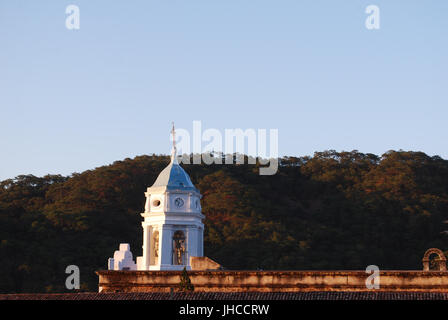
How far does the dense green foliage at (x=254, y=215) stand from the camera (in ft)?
270

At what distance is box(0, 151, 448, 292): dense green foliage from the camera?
270 ft

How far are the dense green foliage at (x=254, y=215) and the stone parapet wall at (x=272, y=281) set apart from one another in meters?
25.7

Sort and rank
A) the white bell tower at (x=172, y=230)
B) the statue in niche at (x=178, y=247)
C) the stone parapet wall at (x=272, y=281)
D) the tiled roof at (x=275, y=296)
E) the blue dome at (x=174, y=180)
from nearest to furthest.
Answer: the tiled roof at (x=275, y=296)
the stone parapet wall at (x=272, y=281)
the white bell tower at (x=172, y=230)
the statue in niche at (x=178, y=247)
the blue dome at (x=174, y=180)

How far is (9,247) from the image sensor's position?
82188 mm

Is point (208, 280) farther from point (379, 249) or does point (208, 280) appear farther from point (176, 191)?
point (379, 249)

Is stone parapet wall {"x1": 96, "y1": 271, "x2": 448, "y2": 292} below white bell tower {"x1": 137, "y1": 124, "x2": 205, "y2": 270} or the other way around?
below

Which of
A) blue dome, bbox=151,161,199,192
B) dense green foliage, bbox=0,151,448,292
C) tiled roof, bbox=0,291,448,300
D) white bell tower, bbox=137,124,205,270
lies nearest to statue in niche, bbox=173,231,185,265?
white bell tower, bbox=137,124,205,270

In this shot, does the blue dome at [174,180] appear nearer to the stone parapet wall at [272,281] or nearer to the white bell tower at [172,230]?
the white bell tower at [172,230]

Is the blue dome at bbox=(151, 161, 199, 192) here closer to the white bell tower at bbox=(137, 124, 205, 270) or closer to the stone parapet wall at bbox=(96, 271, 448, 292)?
the white bell tower at bbox=(137, 124, 205, 270)

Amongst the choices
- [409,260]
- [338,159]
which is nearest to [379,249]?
[409,260]

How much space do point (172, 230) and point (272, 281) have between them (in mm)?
9986

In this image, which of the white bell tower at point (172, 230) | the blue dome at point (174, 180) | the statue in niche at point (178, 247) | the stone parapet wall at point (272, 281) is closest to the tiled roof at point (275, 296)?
the stone parapet wall at point (272, 281)

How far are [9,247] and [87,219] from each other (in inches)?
352

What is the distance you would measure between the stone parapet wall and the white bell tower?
600 centimetres
